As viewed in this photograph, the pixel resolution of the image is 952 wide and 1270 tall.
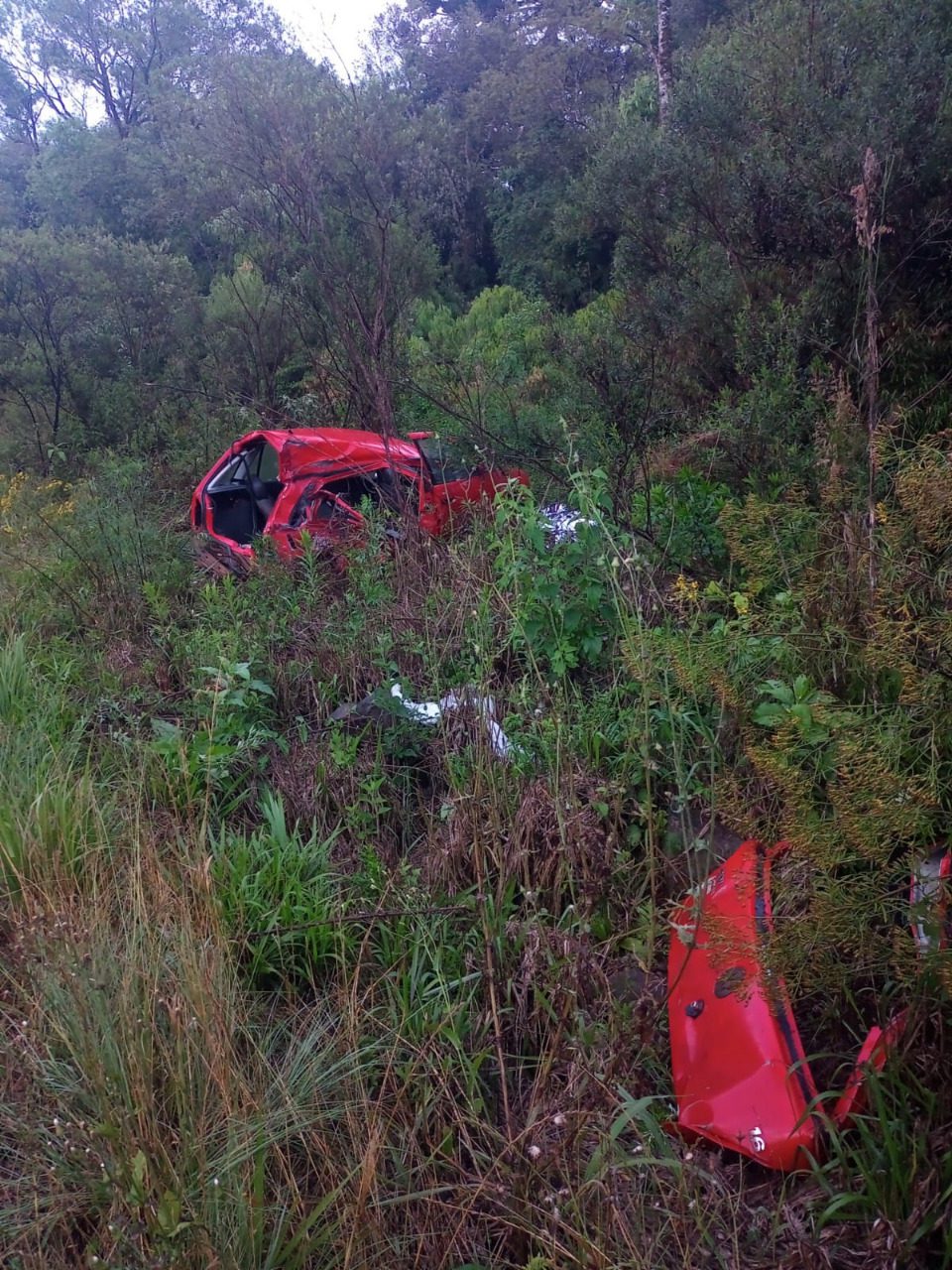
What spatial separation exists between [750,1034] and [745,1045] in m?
0.03

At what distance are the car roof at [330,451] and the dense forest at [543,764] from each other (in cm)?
26

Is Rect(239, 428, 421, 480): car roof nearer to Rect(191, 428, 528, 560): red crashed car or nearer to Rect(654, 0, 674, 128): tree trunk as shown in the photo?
Rect(191, 428, 528, 560): red crashed car

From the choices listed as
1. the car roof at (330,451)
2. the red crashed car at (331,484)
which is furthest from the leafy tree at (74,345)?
the car roof at (330,451)

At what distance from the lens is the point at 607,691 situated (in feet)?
12.7

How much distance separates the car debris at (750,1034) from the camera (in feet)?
7.36

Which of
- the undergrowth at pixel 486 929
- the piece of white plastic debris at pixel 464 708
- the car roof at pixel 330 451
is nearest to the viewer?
the undergrowth at pixel 486 929

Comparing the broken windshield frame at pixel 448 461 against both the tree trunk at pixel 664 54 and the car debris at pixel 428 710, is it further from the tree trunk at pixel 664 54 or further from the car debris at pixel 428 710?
the tree trunk at pixel 664 54

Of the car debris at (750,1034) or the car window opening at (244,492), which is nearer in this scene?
the car debris at (750,1034)

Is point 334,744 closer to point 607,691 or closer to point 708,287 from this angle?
point 607,691

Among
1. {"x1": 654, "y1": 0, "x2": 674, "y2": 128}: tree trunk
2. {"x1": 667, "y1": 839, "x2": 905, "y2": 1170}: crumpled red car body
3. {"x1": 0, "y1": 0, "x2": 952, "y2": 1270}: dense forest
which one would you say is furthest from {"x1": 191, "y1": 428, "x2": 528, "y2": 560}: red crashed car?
{"x1": 654, "y1": 0, "x2": 674, "y2": 128}: tree trunk

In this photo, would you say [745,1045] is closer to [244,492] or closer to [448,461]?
[448,461]

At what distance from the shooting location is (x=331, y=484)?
711 centimetres

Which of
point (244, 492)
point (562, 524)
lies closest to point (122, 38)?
point (244, 492)

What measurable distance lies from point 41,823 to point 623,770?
2026 mm
